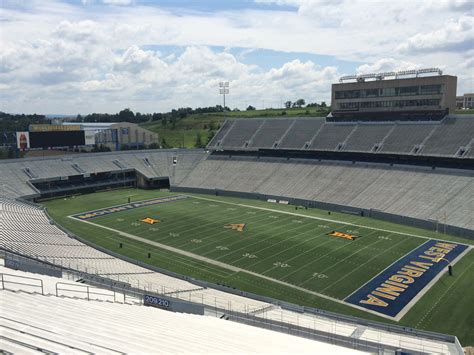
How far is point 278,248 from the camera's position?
3494 centimetres

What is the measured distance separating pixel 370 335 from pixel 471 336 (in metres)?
7.86

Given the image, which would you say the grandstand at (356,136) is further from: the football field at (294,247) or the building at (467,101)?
the building at (467,101)

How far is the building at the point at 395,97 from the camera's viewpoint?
176 ft

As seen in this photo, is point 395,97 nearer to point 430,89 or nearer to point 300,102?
point 430,89

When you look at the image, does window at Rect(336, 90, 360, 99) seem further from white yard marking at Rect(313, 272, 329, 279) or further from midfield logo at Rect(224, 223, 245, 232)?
white yard marking at Rect(313, 272, 329, 279)

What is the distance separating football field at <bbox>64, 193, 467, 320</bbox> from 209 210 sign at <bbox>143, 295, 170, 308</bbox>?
37.7ft

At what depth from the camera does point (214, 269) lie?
30.8 metres

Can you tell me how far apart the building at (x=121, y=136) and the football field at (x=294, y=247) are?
3927cm

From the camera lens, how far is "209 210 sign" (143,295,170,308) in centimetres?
1803

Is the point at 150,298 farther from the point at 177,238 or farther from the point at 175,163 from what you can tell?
the point at 175,163

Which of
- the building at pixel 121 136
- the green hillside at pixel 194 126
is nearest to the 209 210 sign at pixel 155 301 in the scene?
the building at pixel 121 136

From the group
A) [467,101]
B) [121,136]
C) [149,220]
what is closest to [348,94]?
[149,220]

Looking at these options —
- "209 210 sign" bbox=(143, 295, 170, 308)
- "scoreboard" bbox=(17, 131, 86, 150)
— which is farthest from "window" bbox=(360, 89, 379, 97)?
"209 210 sign" bbox=(143, 295, 170, 308)

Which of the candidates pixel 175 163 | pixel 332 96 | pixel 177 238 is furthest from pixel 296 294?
pixel 175 163
